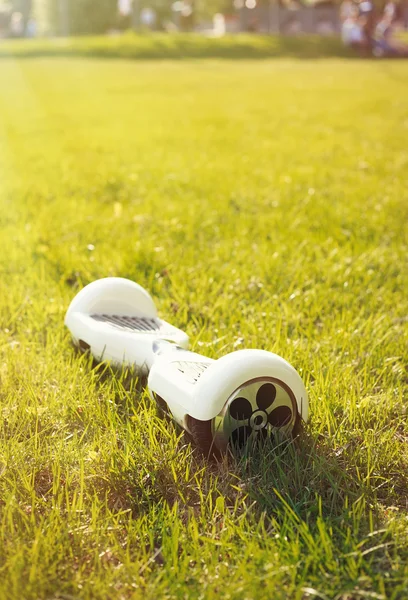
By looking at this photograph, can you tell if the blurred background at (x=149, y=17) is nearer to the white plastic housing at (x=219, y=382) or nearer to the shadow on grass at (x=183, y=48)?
the shadow on grass at (x=183, y=48)

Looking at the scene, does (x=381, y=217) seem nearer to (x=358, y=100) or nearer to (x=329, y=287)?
(x=329, y=287)

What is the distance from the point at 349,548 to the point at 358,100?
988 centimetres

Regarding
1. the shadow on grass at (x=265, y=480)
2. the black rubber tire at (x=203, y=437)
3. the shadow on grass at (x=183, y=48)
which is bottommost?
the shadow on grass at (x=183, y=48)

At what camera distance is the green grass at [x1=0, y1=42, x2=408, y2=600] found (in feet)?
4.88

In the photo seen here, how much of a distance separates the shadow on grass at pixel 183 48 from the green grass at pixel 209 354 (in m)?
15.2

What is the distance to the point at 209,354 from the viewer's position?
2404mm

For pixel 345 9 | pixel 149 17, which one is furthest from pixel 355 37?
pixel 149 17

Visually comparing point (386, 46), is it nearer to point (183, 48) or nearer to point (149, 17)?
point (183, 48)

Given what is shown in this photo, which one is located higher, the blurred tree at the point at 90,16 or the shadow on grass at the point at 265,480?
the shadow on grass at the point at 265,480

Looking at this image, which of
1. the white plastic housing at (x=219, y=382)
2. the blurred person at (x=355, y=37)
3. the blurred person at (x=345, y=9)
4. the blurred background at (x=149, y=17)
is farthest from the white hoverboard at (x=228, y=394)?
the blurred person at (x=345, y=9)

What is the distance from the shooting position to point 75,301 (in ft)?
8.07

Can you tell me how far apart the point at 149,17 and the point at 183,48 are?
14.5 meters

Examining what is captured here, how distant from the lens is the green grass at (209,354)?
1.49 metres

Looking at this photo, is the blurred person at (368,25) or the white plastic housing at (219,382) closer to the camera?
the white plastic housing at (219,382)
